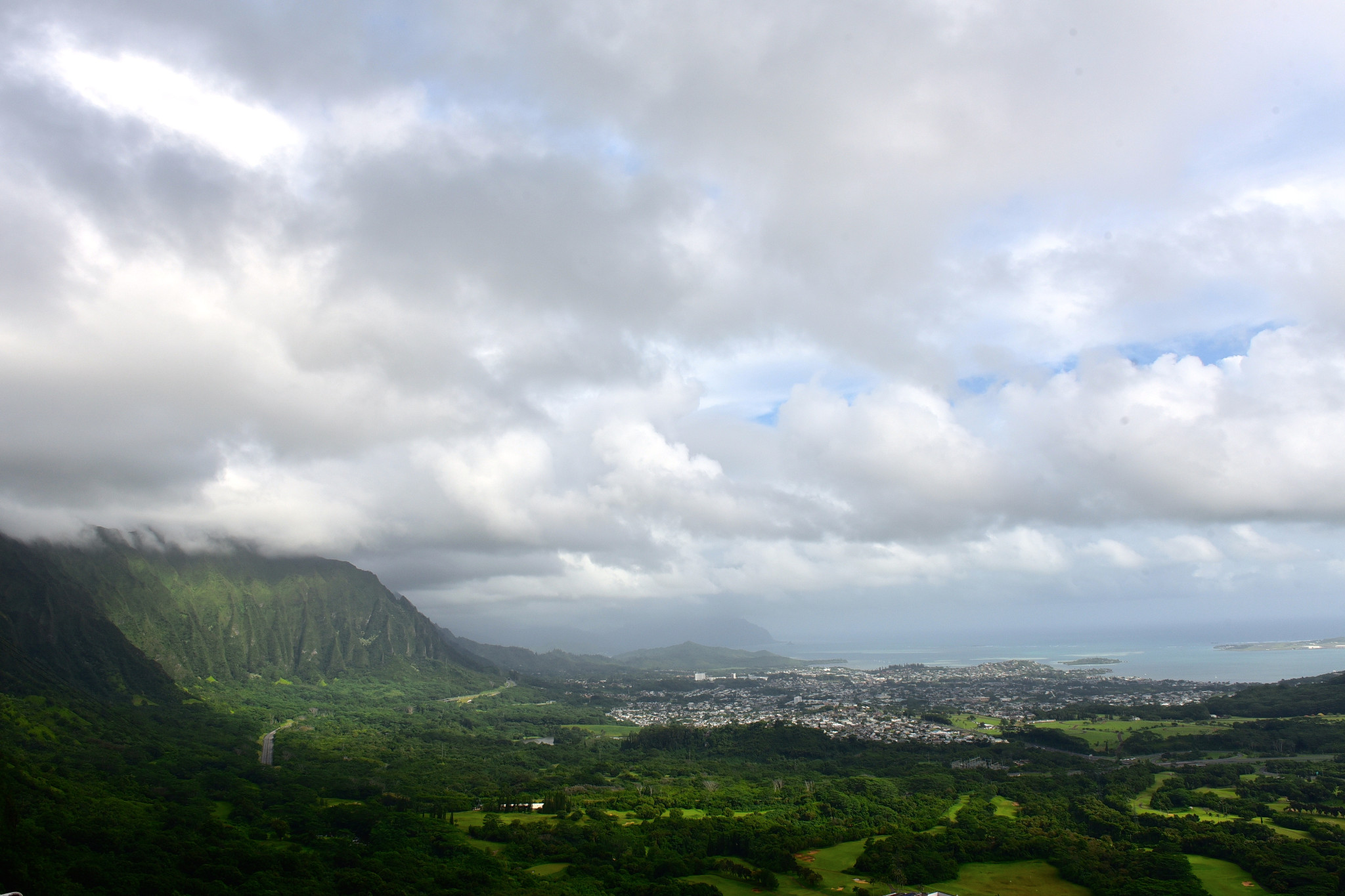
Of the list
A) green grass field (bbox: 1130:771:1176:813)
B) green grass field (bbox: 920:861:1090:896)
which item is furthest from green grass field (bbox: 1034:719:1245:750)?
green grass field (bbox: 920:861:1090:896)

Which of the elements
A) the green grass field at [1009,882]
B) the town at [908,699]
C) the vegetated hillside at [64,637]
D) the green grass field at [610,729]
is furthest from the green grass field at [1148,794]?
the vegetated hillside at [64,637]

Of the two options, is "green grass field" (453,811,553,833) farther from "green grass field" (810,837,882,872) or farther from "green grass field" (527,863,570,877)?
"green grass field" (810,837,882,872)

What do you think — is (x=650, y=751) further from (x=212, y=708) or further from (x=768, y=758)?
(x=212, y=708)

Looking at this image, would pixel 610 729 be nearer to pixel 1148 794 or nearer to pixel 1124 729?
pixel 1124 729

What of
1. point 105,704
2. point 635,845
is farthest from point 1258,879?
point 105,704

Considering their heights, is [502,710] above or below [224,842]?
below

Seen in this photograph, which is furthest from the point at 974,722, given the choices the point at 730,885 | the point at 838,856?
the point at 730,885
